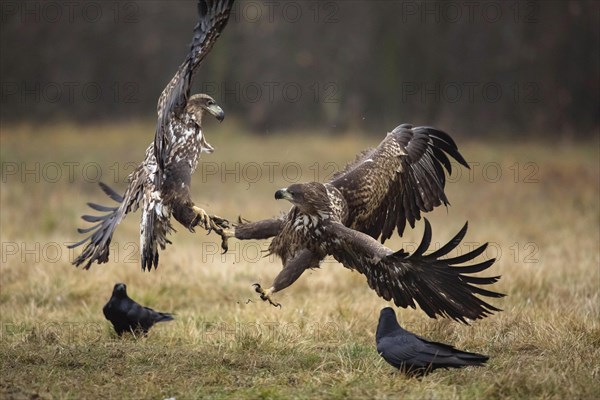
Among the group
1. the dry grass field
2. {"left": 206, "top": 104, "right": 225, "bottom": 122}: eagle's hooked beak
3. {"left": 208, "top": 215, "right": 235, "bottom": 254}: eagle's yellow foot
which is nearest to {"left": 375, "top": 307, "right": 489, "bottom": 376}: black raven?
the dry grass field

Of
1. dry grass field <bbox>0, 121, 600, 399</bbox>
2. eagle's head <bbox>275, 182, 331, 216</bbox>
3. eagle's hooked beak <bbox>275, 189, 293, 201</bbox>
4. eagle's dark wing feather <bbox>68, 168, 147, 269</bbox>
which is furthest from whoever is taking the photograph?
eagle's dark wing feather <bbox>68, 168, 147, 269</bbox>

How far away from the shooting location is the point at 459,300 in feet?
17.5

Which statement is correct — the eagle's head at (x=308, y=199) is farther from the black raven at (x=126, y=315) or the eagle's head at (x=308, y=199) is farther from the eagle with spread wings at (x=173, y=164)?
the black raven at (x=126, y=315)

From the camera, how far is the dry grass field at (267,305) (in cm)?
509

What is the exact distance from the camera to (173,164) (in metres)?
6.49

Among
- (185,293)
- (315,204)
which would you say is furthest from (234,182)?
(315,204)

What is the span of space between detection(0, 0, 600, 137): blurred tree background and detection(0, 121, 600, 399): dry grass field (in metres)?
4.27

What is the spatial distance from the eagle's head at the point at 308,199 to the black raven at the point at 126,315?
1544 millimetres

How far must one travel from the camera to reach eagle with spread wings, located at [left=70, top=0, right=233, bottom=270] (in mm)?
5934

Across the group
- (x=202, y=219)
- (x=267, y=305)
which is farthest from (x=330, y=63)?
(x=202, y=219)

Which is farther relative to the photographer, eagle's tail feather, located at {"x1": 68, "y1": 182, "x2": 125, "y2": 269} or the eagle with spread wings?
eagle's tail feather, located at {"x1": 68, "y1": 182, "x2": 125, "y2": 269}

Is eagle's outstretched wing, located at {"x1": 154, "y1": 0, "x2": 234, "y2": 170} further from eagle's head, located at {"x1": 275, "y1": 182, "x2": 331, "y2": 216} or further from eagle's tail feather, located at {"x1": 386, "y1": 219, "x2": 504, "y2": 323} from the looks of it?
eagle's tail feather, located at {"x1": 386, "y1": 219, "x2": 504, "y2": 323}

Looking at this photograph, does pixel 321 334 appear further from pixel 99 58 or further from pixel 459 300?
A: pixel 99 58

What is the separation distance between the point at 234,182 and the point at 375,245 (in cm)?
1003
